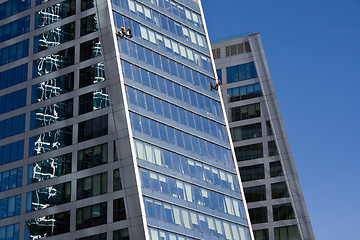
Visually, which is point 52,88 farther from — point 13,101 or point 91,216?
point 91,216

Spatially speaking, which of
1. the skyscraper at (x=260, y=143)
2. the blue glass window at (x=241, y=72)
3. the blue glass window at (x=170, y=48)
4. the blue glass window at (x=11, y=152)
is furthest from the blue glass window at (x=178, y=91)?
the blue glass window at (x=241, y=72)

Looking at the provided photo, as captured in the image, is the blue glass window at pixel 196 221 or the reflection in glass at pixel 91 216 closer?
the blue glass window at pixel 196 221

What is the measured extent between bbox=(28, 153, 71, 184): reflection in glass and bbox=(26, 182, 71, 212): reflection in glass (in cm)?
151

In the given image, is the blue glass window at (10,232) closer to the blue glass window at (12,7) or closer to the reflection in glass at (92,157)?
the reflection in glass at (92,157)

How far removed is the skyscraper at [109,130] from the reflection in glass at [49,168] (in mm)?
136

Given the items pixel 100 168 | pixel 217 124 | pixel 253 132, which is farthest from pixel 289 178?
pixel 100 168

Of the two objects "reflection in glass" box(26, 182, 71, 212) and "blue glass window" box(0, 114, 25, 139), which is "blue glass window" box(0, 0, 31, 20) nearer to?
"blue glass window" box(0, 114, 25, 139)

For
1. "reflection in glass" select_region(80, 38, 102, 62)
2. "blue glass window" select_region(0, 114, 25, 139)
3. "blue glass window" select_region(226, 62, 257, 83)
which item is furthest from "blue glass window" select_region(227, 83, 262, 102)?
"blue glass window" select_region(0, 114, 25, 139)

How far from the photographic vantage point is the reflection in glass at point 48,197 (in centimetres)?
9331

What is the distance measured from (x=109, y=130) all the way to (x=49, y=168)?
382 inches

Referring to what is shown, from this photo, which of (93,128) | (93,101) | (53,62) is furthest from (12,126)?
(93,128)

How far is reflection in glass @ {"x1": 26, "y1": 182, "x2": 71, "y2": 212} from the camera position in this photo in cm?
9331

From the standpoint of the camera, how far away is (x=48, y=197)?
94.2 metres

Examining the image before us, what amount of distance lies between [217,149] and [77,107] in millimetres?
20921
